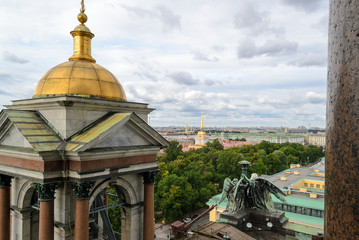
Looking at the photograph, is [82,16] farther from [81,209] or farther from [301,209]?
[301,209]

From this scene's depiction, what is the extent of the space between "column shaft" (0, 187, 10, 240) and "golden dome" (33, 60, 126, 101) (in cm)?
576

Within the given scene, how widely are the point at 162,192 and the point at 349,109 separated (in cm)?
4892

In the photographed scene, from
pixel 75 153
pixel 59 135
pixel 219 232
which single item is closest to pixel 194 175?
pixel 219 232

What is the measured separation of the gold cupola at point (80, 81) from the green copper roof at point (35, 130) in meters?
1.54

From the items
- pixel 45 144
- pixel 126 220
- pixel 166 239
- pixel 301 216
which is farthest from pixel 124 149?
pixel 166 239

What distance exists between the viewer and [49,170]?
12484mm

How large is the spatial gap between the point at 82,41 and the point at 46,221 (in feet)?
34.7

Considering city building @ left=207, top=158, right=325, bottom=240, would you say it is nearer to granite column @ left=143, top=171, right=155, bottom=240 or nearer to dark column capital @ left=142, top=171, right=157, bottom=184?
granite column @ left=143, top=171, right=155, bottom=240

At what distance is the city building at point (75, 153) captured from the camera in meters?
12.6

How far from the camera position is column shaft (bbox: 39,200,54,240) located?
41.2ft

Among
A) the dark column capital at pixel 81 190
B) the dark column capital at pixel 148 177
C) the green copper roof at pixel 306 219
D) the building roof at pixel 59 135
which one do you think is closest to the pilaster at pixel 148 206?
the dark column capital at pixel 148 177

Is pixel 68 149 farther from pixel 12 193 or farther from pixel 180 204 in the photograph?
pixel 180 204

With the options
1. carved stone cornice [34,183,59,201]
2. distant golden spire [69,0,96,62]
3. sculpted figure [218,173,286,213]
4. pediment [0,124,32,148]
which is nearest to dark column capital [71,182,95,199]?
carved stone cornice [34,183,59,201]

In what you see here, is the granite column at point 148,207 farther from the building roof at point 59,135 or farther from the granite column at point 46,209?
the granite column at point 46,209
